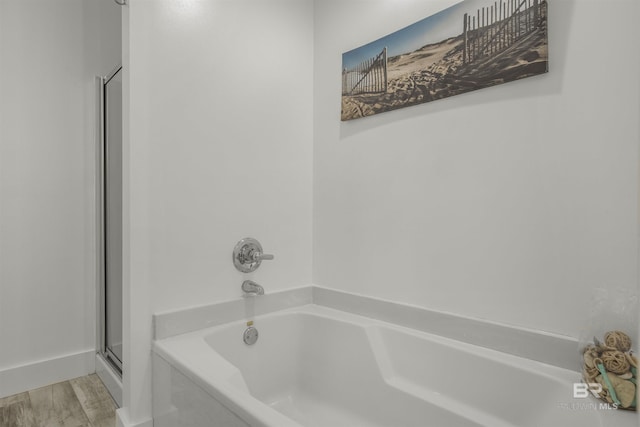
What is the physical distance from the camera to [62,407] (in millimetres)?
1844

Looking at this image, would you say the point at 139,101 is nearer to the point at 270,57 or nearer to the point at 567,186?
the point at 270,57

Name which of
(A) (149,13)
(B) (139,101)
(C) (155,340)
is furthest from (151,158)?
(C) (155,340)

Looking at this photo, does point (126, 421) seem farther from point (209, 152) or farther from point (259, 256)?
point (209, 152)

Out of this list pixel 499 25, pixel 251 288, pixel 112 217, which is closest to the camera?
pixel 499 25

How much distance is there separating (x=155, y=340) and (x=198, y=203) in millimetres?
607

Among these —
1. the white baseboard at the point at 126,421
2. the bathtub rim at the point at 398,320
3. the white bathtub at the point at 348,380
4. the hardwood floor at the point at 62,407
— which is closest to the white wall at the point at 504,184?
the bathtub rim at the point at 398,320

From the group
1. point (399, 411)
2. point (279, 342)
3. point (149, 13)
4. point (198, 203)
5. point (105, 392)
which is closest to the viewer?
point (399, 411)

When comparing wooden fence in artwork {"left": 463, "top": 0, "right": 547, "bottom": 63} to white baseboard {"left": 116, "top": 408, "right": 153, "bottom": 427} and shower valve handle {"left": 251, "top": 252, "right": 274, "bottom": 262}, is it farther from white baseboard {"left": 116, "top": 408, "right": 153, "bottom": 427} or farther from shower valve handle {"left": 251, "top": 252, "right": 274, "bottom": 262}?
white baseboard {"left": 116, "top": 408, "right": 153, "bottom": 427}

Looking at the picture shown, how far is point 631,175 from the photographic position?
1.12m

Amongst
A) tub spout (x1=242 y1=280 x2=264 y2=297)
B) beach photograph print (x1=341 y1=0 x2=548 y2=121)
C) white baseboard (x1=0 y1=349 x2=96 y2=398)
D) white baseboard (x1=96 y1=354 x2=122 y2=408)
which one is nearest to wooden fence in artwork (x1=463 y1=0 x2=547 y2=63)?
beach photograph print (x1=341 y1=0 x2=548 y2=121)

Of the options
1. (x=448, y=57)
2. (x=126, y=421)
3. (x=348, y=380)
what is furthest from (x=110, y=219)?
(x=448, y=57)

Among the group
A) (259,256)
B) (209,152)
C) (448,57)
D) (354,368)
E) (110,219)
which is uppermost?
(448,57)

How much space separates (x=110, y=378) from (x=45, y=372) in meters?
0.43

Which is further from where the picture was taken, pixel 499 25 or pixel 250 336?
pixel 250 336
